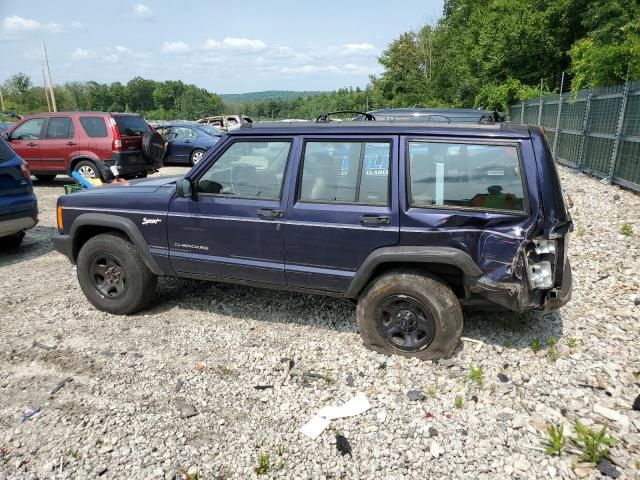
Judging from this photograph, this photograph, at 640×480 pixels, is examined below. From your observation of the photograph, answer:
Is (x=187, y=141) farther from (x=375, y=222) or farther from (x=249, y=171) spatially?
(x=375, y=222)

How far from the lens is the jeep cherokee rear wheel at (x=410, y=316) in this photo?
347 centimetres

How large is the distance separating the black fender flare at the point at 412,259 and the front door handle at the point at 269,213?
0.80 metres

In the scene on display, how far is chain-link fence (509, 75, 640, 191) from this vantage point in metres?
8.54

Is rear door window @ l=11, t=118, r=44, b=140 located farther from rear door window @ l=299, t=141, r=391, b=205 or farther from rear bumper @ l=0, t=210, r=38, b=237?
rear door window @ l=299, t=141, r=391, b=205

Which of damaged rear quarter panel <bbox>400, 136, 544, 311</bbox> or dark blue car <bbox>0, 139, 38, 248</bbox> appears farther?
dark blue car <bbox>0, 139, 38, 248</bbox>

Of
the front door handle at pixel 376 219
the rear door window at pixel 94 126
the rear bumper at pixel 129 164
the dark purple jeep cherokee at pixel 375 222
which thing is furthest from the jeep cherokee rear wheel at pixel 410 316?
the rear door window at pixel 94 126

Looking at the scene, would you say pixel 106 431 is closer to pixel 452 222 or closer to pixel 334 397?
pixel 334 397

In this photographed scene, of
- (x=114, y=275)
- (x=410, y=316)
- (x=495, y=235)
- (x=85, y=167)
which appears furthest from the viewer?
(x=85, y=167)

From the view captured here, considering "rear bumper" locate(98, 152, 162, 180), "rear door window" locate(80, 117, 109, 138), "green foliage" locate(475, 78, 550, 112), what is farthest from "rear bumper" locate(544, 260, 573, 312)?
"green foliage" locate(475, 78, 550, 112)

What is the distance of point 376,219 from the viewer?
350cm

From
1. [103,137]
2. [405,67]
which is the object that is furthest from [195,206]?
[405,67]

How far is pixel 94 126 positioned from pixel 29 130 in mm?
2030

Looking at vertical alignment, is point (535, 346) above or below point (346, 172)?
below

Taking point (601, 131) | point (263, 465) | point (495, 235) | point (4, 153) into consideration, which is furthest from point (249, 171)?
point (601, 131)
